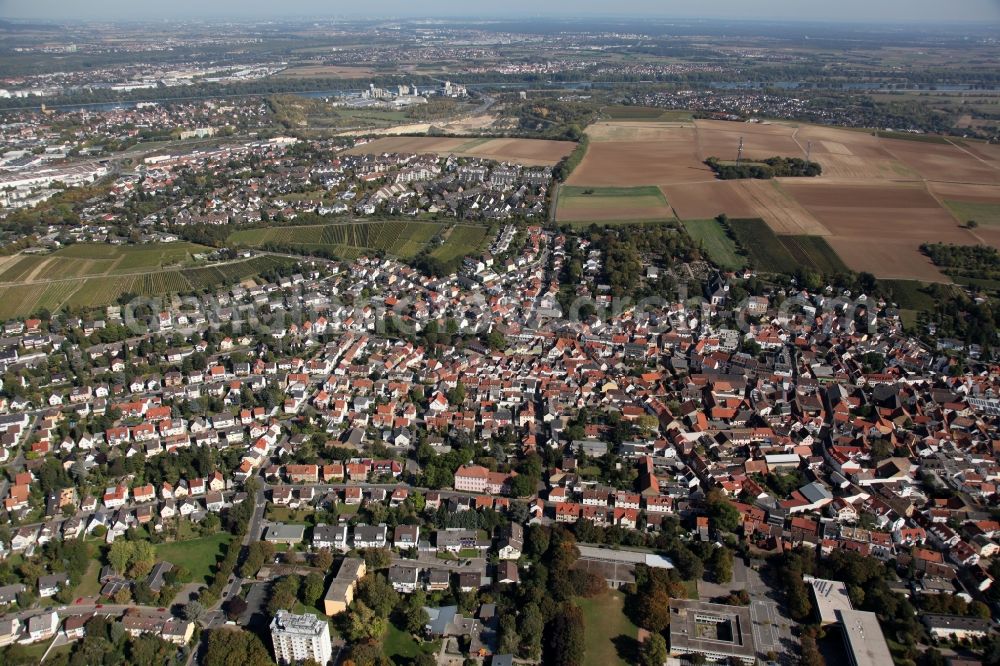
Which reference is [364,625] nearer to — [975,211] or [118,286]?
[118,286]

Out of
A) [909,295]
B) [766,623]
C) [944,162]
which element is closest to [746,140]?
[944,162]

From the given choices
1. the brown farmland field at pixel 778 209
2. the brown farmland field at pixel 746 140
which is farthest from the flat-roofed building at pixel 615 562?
the brown farmland field at pixel 746 140

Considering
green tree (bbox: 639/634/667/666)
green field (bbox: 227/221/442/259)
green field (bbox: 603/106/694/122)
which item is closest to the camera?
green tree (bbox: 639/634/667/666)

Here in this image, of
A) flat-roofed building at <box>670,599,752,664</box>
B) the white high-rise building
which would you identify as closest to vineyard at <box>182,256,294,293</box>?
the white high-rise building

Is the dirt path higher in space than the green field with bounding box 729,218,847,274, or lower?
lower

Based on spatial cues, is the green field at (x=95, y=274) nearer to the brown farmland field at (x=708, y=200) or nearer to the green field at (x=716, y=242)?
the green field at (x=716, y=242)

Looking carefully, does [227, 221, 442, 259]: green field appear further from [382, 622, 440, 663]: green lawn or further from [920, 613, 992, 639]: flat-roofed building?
[920, 613, 992, 639]: flat-roofed building

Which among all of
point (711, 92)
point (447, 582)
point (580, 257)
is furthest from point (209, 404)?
point (711, 92)
